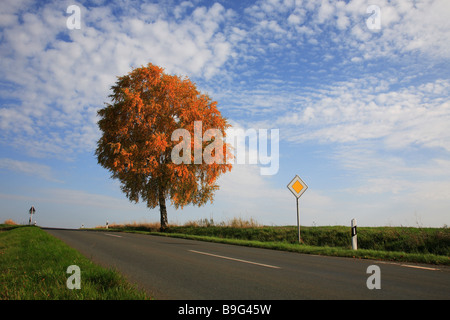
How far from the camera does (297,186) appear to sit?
680 inches

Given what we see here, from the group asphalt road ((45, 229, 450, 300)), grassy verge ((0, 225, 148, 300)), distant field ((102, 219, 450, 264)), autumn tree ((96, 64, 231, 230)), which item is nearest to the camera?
grassy verge ((0, 225, 148, 300))

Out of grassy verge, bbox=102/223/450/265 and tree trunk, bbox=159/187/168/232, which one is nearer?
grassy verge, bbox=102/223/450/265

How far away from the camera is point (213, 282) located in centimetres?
571

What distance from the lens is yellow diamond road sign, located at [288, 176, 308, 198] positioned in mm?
17156

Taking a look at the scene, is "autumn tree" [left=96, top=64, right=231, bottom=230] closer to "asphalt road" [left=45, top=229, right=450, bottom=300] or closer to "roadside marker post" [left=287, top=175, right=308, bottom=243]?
"roadside marker post" [left=287, top=175, right=308, bottom=243]

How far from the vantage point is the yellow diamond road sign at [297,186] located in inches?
675

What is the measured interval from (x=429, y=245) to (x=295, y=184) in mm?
6669

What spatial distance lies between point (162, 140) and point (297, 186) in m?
12.0

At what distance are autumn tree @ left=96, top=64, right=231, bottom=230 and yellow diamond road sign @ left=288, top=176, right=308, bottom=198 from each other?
33.4 ft

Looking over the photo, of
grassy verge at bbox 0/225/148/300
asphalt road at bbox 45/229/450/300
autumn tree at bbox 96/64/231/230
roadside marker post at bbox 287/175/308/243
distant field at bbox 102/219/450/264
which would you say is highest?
autumn tree at bbox 96/64/231/230

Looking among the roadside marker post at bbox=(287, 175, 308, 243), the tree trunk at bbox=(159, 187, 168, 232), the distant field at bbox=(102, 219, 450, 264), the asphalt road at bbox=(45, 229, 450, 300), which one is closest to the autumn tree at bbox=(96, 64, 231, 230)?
the tree trunk at bbox=(159, 187, 168, 232)

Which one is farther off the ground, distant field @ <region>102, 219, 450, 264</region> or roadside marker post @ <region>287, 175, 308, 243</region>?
roadside marker post @ <region>287, 175, 308, 243</region>
